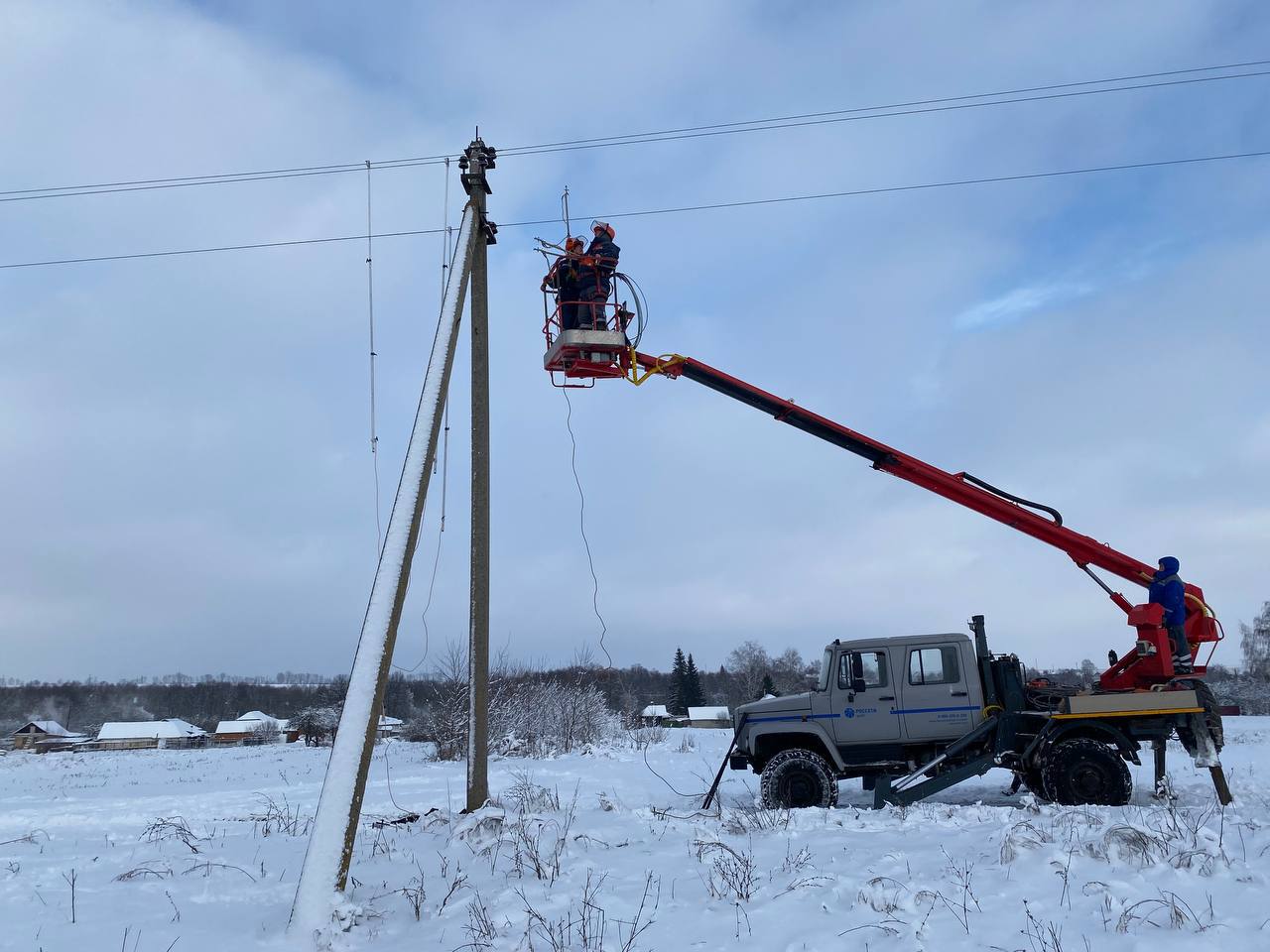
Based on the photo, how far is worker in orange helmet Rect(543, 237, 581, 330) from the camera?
39.3 ft

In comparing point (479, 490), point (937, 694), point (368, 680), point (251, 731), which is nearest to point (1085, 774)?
point (937, 694)

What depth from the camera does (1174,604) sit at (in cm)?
1112

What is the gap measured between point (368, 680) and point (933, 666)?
8.34m

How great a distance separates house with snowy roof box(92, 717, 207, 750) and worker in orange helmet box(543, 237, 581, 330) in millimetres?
90153

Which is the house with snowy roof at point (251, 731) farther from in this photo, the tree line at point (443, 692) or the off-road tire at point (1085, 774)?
the off-road tire at point (1085, 774)

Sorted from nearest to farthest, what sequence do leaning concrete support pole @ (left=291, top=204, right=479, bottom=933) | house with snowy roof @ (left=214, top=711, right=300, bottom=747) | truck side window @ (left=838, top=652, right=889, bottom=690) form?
1. leaning concrete support pole @ (left=291, top=204, right=479, bottom=933)
2. truck side window @ (left=838, top=652, right=889, bottom=690)
3. house with snowy roof @ (left=214, top=711, right=300, bottom=747)

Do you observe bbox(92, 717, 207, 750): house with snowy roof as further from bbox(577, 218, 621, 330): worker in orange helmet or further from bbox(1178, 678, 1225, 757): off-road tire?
bbox(1178, 678, 1225, 757): off-road tire

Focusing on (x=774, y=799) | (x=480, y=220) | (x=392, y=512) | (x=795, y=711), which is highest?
(x=480, y=220)

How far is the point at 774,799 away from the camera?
11.0 metres

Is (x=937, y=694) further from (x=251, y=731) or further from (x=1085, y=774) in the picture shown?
(x=251, y=731)

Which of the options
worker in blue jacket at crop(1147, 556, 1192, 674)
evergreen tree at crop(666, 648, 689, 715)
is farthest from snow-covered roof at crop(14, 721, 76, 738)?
worker in blue jacket at crop(1147, 556, 1192, 674)

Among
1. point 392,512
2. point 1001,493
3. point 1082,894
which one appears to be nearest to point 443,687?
point 1001,493

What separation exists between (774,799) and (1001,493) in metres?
5.60

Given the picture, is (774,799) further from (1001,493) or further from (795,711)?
(1001,493)
